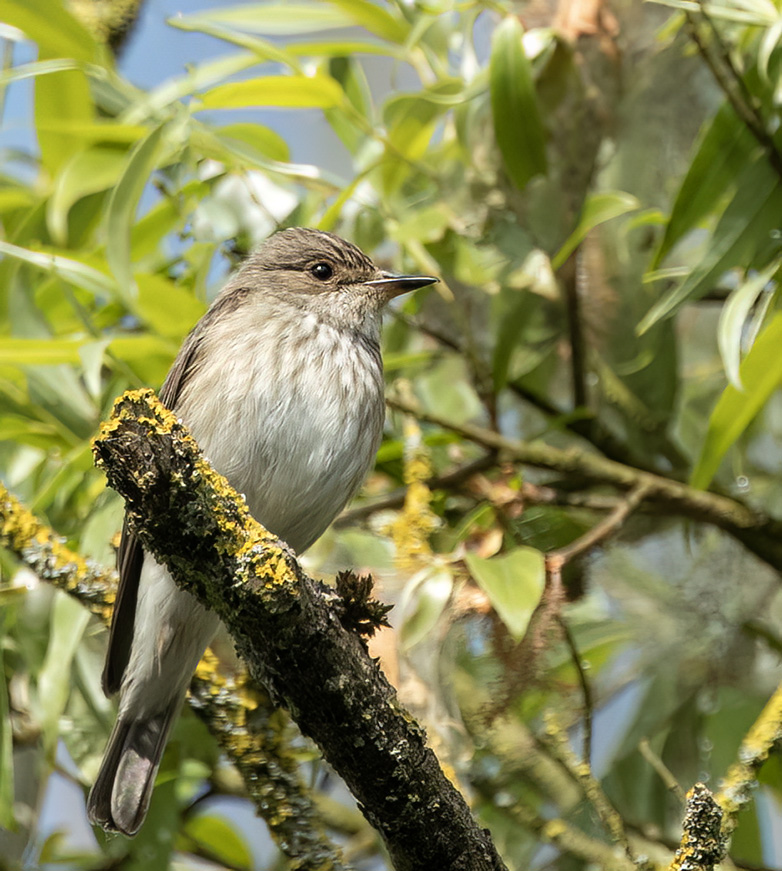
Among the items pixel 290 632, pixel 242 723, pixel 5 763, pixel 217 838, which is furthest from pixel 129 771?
pixel 290 632

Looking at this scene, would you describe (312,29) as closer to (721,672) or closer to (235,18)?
(235,18)

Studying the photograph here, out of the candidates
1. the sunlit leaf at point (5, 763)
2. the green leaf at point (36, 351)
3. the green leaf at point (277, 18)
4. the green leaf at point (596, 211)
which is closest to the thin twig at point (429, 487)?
the green leaf at point (596, 211)

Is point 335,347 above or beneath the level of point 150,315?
beneath

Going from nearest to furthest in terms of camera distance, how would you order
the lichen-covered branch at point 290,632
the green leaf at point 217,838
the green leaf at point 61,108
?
1. the lichen-covered branch at point 290,632
2. the green leaf at point 61,108
3. the green leaf at point 217,838

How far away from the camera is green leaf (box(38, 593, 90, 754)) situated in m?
3.01

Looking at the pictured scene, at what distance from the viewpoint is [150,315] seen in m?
3.53

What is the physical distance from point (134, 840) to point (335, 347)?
57.0 inches

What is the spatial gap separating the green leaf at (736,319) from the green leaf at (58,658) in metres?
1.64

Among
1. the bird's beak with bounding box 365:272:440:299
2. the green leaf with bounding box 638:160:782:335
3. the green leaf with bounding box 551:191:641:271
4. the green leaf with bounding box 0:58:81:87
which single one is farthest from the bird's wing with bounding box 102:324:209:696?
the green leaf with bounding box 638:160:782:335

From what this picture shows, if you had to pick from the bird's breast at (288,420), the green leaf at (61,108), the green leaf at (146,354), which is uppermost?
the green leaf at (61,108)

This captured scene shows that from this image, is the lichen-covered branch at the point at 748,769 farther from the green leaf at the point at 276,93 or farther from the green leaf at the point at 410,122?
the green leaf at the point at 276,93

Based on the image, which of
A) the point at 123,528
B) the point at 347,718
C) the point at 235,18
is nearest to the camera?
the point at 347,718

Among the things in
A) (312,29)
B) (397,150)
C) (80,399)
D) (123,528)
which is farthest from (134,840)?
(312,29)

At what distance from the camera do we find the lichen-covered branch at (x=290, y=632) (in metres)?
1.92
